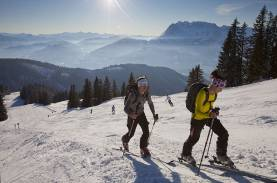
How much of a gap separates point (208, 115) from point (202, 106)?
0.35 metres

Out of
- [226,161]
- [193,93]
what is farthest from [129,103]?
[226,161]

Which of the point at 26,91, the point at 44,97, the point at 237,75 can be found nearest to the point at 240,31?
the point at 237,75

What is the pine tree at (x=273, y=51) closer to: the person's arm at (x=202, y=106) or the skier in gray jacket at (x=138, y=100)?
the skier in gray jacket at (x=138, y=100)

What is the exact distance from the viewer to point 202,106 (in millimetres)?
7516

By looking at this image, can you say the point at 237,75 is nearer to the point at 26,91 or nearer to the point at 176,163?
the point at 176,163

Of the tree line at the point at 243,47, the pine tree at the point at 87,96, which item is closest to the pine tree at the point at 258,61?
the tree line at the point at 243,47

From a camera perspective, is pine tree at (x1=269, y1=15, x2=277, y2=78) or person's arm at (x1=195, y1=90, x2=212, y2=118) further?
pine tree at (x1=269, y1=15, x2=277, y2=78)

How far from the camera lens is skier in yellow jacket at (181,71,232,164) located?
7.34m

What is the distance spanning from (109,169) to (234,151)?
5.08 metres

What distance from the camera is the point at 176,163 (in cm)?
867

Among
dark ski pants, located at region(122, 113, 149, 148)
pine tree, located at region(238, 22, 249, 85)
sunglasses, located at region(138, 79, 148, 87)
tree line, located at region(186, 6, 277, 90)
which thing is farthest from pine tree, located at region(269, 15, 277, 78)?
sunglasses, located at region(138, 79, 148, 87)

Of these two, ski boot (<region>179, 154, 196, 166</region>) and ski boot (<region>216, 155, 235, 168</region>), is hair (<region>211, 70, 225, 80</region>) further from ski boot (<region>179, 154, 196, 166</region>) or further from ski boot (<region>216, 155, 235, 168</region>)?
ski boot (<region>179, 154, 196, 166</region>)

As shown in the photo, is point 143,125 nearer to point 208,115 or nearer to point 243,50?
point 208,115

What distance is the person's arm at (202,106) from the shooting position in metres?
7.45
